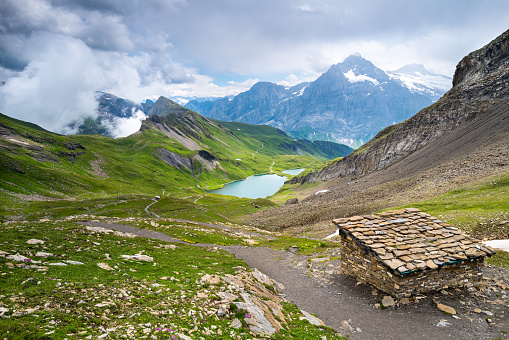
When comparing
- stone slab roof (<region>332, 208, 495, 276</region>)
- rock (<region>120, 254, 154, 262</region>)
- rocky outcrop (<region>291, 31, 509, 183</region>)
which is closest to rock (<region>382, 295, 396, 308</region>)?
stone slab roof (<region>332, 208, 495, 276</region>)

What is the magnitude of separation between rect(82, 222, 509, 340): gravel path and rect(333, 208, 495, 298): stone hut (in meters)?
1.24

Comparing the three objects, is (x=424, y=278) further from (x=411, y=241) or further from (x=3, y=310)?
(x=3, y=310)

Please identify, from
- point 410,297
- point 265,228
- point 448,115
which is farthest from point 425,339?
point 448,115

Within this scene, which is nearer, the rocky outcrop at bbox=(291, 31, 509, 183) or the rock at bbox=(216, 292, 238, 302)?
the rock at bbox=(216, 292, 238, 302)

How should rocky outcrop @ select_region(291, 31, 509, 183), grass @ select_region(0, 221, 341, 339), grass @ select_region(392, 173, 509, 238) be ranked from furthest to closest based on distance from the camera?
rocky outcrop @ select_region(291, 31, 509, 183), grass @ select_region(392, 173, 509, 238), grass @ select_region(0, 221, 341, 339)

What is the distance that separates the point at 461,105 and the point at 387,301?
4337 inches

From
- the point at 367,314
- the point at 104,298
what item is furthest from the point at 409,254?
the point at 104,298

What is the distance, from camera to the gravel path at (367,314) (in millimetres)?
13883

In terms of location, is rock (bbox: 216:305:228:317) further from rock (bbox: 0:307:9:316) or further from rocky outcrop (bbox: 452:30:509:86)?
rocky outcrop (bbox: 452:30:509:86)

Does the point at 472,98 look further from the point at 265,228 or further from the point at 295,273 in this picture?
the point at 295,273

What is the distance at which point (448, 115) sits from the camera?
94938 mm

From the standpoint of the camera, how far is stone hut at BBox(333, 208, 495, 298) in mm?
16812

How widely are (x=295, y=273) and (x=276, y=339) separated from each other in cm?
1361

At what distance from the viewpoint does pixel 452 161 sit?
209 feet
